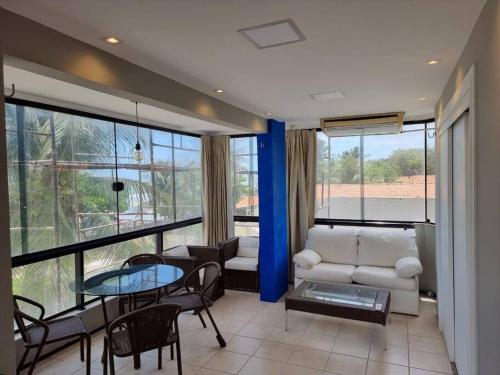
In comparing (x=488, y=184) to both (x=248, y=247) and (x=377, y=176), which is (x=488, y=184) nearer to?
(x=377, y=176)

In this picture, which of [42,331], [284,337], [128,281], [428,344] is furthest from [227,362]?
[428,344]

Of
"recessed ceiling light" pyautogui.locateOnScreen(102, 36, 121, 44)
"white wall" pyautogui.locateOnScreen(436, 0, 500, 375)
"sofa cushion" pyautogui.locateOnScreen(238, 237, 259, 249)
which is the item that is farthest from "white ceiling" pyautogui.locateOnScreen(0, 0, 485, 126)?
"sofa cushion" pyautogui.locateOnScreen(238, 237, 259, 249)

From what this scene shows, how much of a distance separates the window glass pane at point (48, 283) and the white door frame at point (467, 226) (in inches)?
150

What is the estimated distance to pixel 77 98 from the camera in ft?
12.1

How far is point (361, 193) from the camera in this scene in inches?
219

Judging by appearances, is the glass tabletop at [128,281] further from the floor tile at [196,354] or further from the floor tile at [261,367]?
the floor tile at [261,367]

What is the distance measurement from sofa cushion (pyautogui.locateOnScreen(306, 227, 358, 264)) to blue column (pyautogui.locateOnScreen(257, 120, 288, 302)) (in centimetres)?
62

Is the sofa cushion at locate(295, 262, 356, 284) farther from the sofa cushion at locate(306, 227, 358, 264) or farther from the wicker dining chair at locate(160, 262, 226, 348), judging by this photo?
the wicker dining chair at locate(160, 262, 226, 348)

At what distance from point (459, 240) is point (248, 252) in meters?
3.37

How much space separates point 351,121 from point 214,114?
217 cm

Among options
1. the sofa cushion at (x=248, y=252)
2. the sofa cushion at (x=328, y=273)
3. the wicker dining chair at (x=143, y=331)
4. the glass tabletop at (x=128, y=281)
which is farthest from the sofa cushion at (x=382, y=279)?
the wicker dining chair at (x=143, y=331)

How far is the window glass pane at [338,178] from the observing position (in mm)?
5578

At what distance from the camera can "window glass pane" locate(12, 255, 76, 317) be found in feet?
11.4

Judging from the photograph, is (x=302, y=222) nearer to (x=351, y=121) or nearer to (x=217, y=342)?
(x=351, y=121)
